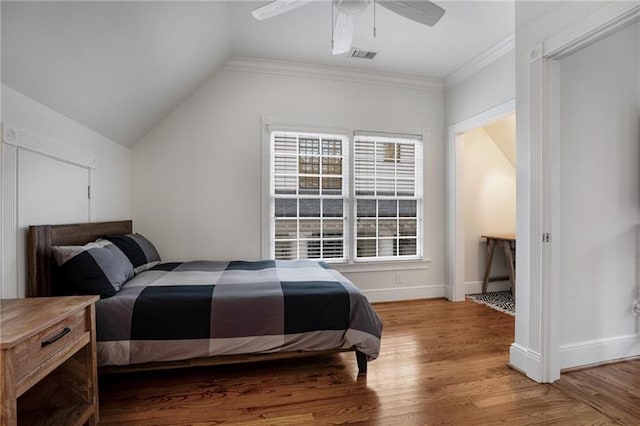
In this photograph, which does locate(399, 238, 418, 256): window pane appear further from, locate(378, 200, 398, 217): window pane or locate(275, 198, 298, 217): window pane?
locate(275, 198, 298, 217): window pane

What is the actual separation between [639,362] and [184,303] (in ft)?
11.0

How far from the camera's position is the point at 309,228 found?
12.3 ft

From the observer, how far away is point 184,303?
1973 mm

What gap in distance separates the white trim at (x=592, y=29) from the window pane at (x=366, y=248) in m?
2.51

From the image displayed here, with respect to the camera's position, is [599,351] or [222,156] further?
[222,156]

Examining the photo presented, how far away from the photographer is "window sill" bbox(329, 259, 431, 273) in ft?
12.5

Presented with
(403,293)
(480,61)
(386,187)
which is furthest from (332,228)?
(480,61)

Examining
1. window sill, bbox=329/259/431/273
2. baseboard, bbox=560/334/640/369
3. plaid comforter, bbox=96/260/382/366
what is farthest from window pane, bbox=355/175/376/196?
baseboard, bbox=560/334/640/369

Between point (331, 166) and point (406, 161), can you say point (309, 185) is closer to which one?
point (331, 166)

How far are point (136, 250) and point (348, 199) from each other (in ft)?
7.60

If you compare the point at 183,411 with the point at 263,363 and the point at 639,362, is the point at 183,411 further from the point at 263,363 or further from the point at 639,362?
the point at 639,362

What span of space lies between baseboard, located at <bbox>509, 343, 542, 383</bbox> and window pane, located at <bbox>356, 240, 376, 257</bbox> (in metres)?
1.89

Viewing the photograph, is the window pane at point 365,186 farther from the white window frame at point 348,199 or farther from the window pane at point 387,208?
the window pane at point 387,208

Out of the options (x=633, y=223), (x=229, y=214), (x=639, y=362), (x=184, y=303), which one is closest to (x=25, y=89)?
(x=184, y=303)
